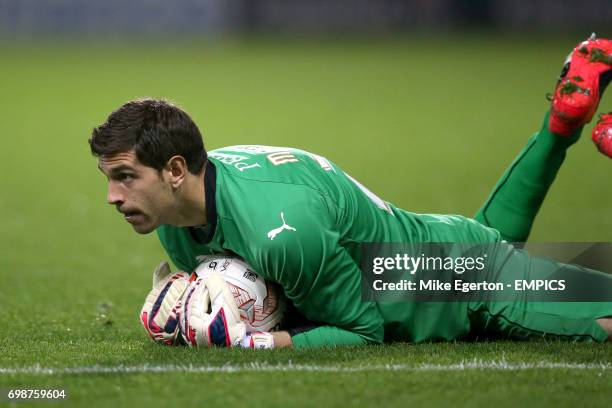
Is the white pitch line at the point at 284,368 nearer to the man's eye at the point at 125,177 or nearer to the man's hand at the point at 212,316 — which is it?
the man's hand at the point at 212,316

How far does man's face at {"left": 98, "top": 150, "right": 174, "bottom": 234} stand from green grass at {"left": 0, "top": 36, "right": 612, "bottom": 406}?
0.68m

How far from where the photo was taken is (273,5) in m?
30.5

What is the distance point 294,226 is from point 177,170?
61cm

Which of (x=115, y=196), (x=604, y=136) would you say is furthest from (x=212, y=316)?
(x=604, y=136)

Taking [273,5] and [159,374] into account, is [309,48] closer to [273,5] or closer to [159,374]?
[273,5]

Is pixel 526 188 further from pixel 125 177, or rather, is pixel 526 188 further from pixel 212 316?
pixel 125 177

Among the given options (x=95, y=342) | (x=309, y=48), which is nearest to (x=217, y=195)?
(x=95, y=342)

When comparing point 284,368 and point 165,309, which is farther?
point 165,309

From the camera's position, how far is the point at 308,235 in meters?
5.07

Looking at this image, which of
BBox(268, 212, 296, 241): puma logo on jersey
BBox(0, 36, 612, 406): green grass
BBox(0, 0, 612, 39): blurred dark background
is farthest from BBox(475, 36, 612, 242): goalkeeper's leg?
BBox(0, 0, 612, 39): blurred dark background

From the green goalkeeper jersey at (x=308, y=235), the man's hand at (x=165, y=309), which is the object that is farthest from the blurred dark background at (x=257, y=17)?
the man's hand at (x=165, y=309)

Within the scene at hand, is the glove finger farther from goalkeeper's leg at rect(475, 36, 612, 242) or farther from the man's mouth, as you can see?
goalkeeper's leg at rect(475, 36, 612, 242)

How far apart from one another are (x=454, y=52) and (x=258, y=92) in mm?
6456

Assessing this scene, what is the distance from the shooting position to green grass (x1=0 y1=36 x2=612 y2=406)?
15.4 ft
